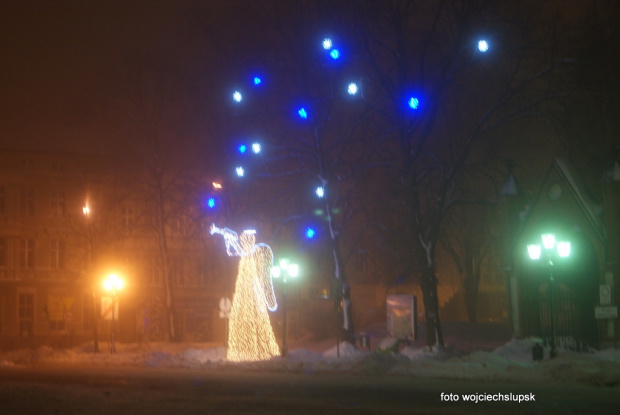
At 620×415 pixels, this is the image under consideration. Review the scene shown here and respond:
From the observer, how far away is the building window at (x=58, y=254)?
2302 inches

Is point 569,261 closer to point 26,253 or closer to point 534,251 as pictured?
point 534,251

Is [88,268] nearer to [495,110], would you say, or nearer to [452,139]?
[452,139]

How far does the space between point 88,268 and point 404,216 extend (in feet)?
82.3

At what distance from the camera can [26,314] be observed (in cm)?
5641

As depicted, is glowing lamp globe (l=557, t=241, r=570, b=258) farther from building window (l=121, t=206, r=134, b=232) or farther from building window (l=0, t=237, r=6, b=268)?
building window (l=0, t=237, r=6, b=268)

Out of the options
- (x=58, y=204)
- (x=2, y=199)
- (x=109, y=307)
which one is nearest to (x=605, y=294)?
(x=109, y=307)

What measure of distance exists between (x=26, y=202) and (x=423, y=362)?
134 ft

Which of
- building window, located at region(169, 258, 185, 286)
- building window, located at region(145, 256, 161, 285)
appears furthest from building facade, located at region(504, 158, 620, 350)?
building window, located at region(145, 256, 161, 285)

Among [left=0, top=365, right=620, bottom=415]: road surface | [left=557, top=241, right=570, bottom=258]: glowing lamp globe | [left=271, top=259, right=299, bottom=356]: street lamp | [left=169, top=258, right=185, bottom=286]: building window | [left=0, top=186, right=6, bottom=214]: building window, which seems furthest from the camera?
[left=169, top=258, right=185, bottom=286]: building window

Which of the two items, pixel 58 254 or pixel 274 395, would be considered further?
pixel 58 254

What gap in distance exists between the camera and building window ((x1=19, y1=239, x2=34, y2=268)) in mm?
56969

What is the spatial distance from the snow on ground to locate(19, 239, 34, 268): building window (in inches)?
849

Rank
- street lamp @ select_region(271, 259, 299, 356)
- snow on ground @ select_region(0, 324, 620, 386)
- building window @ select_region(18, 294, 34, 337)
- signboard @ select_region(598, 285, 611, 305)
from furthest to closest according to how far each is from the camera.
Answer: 1. building window @ select_region(18, 294, 34, 337)
2. street lamp @ select_region(271, 259, 299, 356)
3. signboard @ select_region(598, 285, 611, 305)
4. snow on ground @ select_region(0, 324, 620, 386)

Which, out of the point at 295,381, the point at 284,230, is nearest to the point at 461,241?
the point at 284,230
